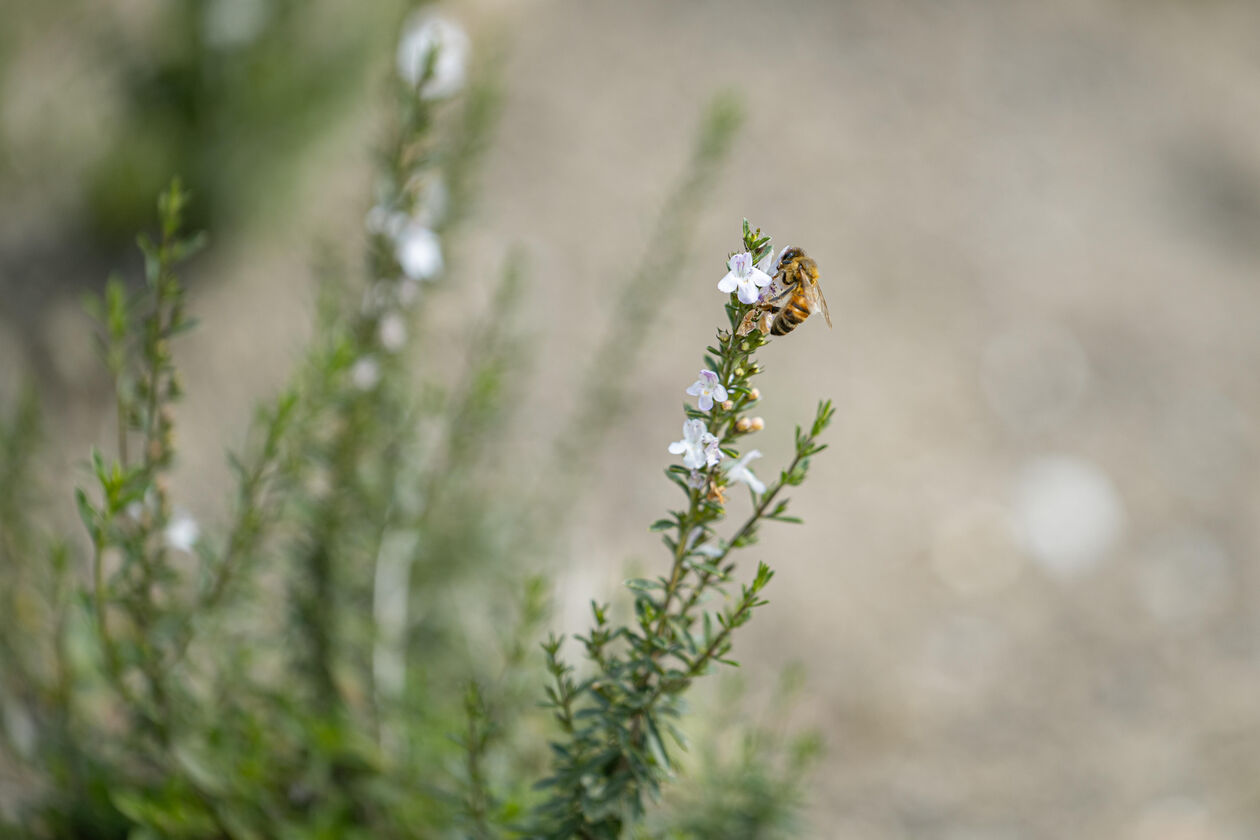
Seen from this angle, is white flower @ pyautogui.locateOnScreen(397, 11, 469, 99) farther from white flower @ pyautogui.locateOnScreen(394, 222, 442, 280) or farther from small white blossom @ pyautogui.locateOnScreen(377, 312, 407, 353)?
small white blossom @ pyautogui.locateOnScreen(377, 312, 407, 353)

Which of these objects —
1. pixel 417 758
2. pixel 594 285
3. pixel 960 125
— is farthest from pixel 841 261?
pixel 417 758

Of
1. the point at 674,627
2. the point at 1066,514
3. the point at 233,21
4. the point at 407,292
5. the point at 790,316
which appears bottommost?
the point at 674,627

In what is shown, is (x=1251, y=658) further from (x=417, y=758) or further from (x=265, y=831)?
(x=265, y=831)

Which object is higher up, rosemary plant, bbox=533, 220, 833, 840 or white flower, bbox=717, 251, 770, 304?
white flower, bbox=717, 251, 770, 304

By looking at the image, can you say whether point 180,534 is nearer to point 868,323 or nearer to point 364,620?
point 364,620

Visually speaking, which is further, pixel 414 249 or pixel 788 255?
pixel 414 249

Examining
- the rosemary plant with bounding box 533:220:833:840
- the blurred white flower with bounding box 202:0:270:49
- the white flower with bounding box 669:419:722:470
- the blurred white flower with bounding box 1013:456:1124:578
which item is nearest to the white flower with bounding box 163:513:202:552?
the rosemary plant with bounding box 533:220:833:840

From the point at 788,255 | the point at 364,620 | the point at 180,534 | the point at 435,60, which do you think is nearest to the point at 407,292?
the point at 435,60
